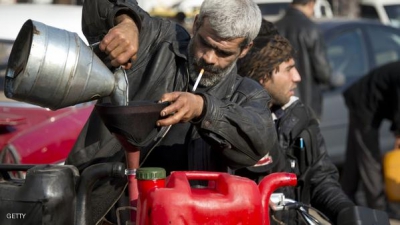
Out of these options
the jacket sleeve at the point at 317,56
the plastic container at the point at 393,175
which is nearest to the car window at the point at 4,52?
the plastic container at the point at 393,175

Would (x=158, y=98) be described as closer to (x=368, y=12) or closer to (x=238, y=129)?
(x=238, y=129)

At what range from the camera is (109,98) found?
341 cm

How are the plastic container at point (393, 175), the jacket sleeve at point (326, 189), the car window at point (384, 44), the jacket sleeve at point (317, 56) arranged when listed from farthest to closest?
the car window at point (384, 44) < the jacket sleeve at point (317, 56) < the plastic container at point (393, 175) < the jacket sleeve at point (326, 189)

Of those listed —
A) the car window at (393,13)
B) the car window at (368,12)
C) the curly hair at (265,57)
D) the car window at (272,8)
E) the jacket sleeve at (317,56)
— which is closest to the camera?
the curly hair at (265,57)

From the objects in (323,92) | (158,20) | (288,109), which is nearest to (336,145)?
(323,92)

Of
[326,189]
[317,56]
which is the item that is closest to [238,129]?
[326,189]

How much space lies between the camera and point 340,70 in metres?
10.7

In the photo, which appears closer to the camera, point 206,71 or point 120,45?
point 120,45

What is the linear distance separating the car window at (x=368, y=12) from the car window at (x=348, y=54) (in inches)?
231

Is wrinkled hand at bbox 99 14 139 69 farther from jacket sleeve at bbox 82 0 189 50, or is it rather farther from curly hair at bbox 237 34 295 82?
curly hair at bbox 237 34 295 82

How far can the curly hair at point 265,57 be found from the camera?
5070 millimetres

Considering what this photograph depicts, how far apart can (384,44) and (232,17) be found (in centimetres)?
749

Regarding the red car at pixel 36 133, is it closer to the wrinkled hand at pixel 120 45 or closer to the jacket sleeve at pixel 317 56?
the jacket sleeve at pixel 317 56

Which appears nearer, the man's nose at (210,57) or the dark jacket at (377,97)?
the man's nose at (210,57)
